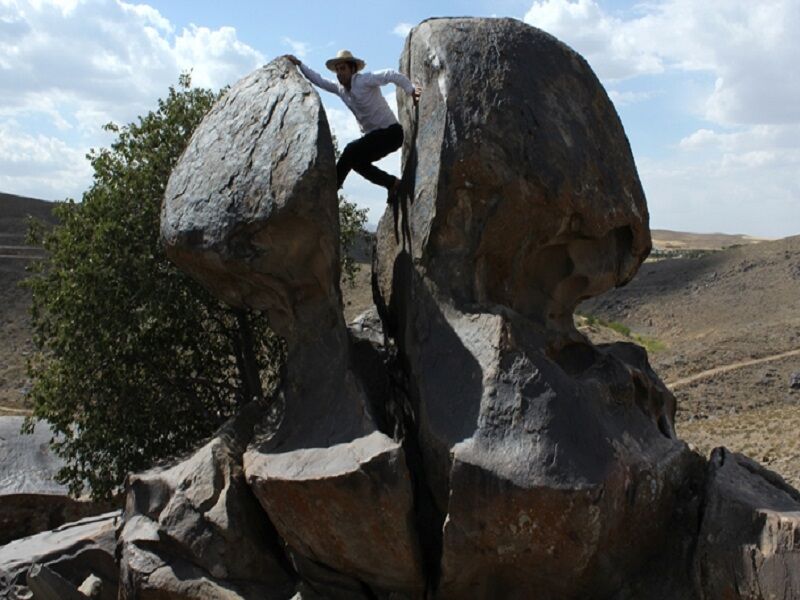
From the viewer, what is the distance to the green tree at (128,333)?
1356cm

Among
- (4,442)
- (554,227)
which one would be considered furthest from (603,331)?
(554,227)

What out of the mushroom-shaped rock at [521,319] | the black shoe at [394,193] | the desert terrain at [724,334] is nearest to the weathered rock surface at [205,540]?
the mushroom-shaped rock at [521,319]

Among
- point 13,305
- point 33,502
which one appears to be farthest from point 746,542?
point 13,305

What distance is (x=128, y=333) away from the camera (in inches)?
532

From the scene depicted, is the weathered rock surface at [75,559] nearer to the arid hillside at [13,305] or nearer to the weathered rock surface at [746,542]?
the weathered rock surface at [746,542]

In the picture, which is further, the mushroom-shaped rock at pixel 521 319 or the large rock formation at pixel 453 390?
the large rock formation at pixel 453 390

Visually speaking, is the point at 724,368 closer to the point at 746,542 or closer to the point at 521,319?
the point at 521,319

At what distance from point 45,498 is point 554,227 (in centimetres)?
967

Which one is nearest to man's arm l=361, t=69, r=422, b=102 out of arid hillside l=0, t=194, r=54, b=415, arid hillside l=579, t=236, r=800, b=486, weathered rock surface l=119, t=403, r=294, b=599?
weathered rock surface l=119, t=403, r=294, b=599

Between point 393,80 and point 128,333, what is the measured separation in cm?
529

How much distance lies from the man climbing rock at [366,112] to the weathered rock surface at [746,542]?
4485mm

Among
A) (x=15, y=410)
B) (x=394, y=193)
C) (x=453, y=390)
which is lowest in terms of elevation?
(x=15, y=410)

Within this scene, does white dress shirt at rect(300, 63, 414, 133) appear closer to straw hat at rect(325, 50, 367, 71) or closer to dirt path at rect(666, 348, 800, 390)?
straw hat at rect(325, 50, 367, 71)

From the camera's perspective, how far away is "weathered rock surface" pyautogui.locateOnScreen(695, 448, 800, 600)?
339 inches
